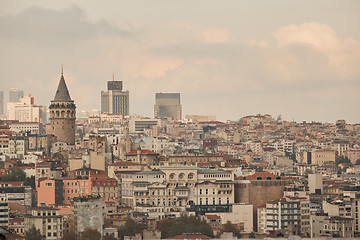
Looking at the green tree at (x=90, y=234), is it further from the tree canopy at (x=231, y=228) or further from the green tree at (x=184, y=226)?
the tree canopy at (x=231, y=228)

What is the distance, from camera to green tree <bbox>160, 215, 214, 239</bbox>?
165 ft

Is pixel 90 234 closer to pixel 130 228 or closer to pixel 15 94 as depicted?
pixel 130 228

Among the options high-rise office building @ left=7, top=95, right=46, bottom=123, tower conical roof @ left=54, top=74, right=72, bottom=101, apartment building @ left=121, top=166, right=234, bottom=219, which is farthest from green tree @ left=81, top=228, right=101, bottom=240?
high-rise office building @ left=7, top=95, right=46, bottom=123

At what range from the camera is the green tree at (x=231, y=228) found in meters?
51.5

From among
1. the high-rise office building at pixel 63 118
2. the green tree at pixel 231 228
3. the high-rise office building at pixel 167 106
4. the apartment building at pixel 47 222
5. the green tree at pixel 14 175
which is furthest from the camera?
the high-rise office building at pixel 167 106

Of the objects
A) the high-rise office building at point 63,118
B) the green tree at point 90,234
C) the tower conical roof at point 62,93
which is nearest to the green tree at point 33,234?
the green tree at point 90,234

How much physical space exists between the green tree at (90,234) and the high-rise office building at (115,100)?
125 metres

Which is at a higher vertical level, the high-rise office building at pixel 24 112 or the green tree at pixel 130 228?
the high-rise office building at pixel 24 112

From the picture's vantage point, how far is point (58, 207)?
54.6m

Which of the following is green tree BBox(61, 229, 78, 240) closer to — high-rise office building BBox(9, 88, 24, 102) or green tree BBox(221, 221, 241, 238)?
green tree BBox(221, 221, 241, 238)

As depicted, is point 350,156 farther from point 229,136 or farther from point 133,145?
point 133,145

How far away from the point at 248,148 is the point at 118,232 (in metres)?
63.5

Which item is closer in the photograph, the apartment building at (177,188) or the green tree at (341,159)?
the apartment building at (177,188)

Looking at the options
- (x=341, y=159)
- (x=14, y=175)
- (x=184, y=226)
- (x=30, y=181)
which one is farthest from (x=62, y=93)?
(x=184, y=226)
